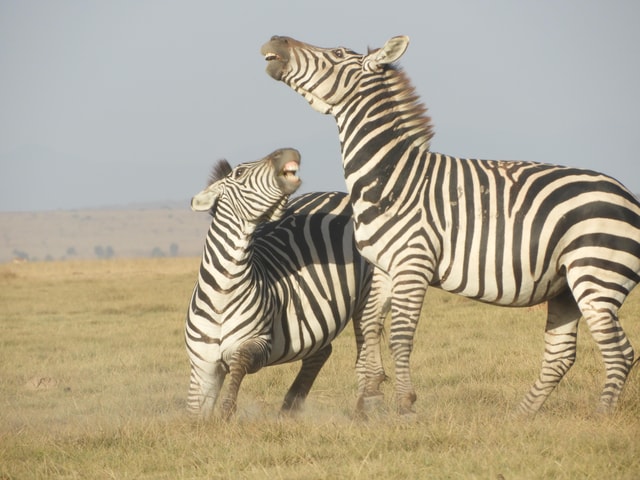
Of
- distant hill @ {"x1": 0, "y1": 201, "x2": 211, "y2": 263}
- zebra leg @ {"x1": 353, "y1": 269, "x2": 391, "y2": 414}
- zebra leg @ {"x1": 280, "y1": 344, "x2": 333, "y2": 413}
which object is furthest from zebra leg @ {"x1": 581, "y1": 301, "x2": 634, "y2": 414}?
distant hill @ {"x1": 0, "y1": 201, "x2": 211, "y2": 263}

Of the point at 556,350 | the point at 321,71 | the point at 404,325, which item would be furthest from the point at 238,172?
the point at 556,350

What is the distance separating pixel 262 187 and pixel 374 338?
169cm

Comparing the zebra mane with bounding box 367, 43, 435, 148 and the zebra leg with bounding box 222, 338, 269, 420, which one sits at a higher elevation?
the zebra mane with bounding box 367, 43, 435, 148

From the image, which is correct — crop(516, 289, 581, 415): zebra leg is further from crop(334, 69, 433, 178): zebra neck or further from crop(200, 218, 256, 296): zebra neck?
crop(200, 218, 256, 296): zebra neck

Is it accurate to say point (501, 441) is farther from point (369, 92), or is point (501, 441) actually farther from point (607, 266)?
point (369, 92)

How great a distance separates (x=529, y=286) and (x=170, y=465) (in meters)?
2.90

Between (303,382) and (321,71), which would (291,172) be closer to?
(321,71)

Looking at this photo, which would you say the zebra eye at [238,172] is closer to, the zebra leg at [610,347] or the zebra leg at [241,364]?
the zebra leg at [241,364]

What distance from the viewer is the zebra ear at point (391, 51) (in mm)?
7148

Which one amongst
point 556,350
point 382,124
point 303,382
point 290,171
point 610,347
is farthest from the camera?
point 303,382

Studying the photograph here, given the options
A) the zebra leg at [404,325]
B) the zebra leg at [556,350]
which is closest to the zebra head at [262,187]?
the zebra leg at [404,325]

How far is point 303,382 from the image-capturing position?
8.59 meters

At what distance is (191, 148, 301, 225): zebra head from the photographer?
23.4 feet

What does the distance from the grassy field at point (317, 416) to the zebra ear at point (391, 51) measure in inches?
108
